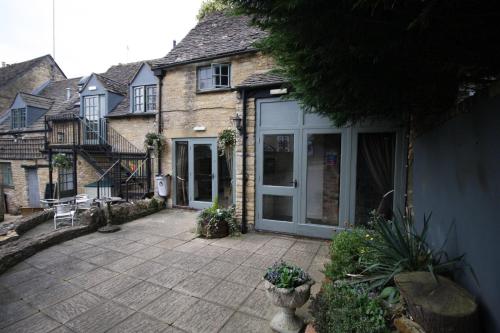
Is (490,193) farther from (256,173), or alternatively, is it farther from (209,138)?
(209,138)

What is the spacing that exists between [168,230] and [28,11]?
1096 cm

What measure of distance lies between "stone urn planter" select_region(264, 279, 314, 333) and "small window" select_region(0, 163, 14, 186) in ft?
59.8

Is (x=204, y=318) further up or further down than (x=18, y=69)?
further down

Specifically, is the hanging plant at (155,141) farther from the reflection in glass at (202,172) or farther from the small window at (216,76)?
the small window at (216,76)

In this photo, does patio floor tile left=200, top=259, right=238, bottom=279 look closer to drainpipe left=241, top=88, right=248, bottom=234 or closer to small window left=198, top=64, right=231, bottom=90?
drainpipe left=241, top=88, right=248, bottom=234

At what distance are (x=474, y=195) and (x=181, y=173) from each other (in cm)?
806

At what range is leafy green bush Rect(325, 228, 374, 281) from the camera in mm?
2840

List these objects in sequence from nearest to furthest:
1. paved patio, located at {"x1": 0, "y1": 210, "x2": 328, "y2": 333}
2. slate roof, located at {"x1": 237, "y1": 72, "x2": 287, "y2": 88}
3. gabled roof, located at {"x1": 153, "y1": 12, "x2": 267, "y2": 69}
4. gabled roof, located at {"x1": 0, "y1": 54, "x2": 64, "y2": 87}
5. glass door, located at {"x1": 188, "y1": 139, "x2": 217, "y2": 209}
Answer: paved patio, located at {"x1": 0, "y1": 210, "x2": 328, "y2": 333}, slate roof, located at {"x1": 237, "y1": 72, "x2": 287, "y2": 88}, gabled roof, located at {"x1": 153, "y1": 12, "x2": 267, "y2": 69}, glass door, located at {"x1": 188, "y1": 139, "x2": 217, "y2": 209}, gabled roof, located at {"x1": 0, "y1": 54, "x2": 64, "y2": 87}

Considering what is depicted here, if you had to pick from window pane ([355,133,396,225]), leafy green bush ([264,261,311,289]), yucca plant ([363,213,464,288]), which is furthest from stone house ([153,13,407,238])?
leafy green bush ([264,261,311,289])

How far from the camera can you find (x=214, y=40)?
8758mm

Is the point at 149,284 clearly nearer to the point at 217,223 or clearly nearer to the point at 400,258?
the point at 217,223

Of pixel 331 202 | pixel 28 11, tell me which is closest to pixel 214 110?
pixel 331 202

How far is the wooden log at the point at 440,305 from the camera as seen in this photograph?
155cm

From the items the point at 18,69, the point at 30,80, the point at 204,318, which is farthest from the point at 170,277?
the point at 18,69
